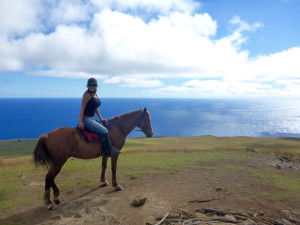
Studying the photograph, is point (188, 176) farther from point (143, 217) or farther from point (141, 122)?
point (143, 217)

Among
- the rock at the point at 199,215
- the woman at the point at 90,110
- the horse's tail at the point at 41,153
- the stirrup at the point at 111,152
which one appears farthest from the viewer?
the stirrup at the point at 111,152

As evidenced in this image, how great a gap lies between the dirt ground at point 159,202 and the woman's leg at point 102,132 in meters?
1.93

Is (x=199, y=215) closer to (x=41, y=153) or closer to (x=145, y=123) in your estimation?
(x=145, y=123)

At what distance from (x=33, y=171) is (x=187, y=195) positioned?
10.3 m

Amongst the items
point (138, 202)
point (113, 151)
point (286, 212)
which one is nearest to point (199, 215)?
point (138, 202)

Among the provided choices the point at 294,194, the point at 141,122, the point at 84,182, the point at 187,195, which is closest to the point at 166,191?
the point at 187,195

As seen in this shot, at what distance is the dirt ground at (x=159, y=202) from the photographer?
6160mm

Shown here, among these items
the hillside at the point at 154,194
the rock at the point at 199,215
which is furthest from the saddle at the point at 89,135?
the rock at the point at 199,215

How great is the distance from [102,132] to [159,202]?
12.2 ft

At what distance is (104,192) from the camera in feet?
28.4

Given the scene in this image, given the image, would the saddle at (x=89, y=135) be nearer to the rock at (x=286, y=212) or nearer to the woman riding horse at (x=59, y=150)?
the woman riding horse at (x=59, y=150)

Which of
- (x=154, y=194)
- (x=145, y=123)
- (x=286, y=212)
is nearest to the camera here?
(x=286, y=212)

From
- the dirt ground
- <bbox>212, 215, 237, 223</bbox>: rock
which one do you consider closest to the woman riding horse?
the dirt ground

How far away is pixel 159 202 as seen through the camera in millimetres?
7184
